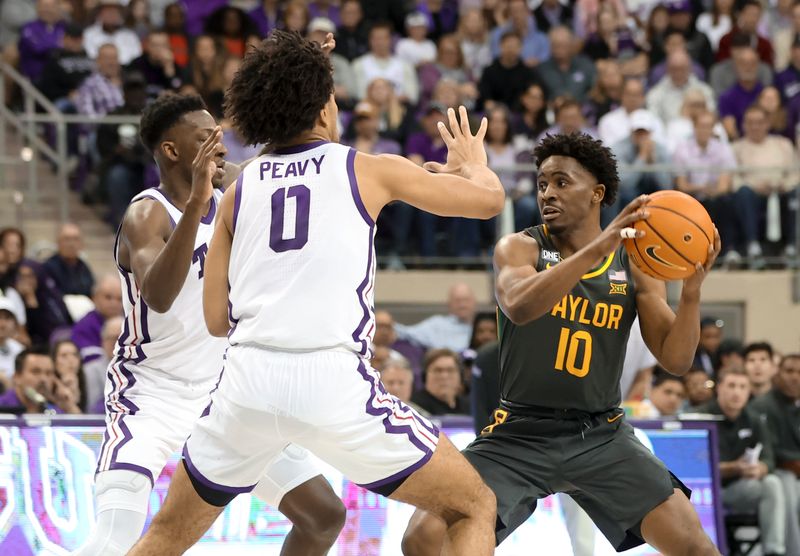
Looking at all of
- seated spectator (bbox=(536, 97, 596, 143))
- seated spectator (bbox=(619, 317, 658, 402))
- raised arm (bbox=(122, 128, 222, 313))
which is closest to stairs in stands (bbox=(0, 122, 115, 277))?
seated spectator (bbox=(536, 97, 596, 143))

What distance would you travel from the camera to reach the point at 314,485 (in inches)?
A: 223

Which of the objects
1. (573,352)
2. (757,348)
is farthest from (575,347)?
(757,348)

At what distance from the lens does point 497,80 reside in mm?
14789

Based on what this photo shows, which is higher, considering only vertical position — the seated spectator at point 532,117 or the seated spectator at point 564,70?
the seated spectator at point 564,70

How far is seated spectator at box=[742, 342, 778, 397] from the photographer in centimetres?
1103

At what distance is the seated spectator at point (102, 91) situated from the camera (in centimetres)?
1344

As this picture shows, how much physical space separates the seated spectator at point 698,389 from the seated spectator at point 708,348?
25.2 inches

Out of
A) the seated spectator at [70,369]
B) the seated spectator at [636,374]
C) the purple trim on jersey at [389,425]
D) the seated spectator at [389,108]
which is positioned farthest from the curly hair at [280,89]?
the seated spectator at [389,108]

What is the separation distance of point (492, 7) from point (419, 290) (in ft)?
15.6

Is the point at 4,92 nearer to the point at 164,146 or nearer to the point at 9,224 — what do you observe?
the point at 9,224

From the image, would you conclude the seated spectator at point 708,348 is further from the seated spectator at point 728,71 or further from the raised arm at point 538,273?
the raised arm at point 538,273

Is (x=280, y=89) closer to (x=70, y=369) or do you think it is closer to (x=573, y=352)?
(x=573, y=352)

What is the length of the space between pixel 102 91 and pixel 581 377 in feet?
29.4

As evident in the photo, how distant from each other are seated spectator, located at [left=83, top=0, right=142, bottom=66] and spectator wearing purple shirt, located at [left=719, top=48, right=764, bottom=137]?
6518 mm
